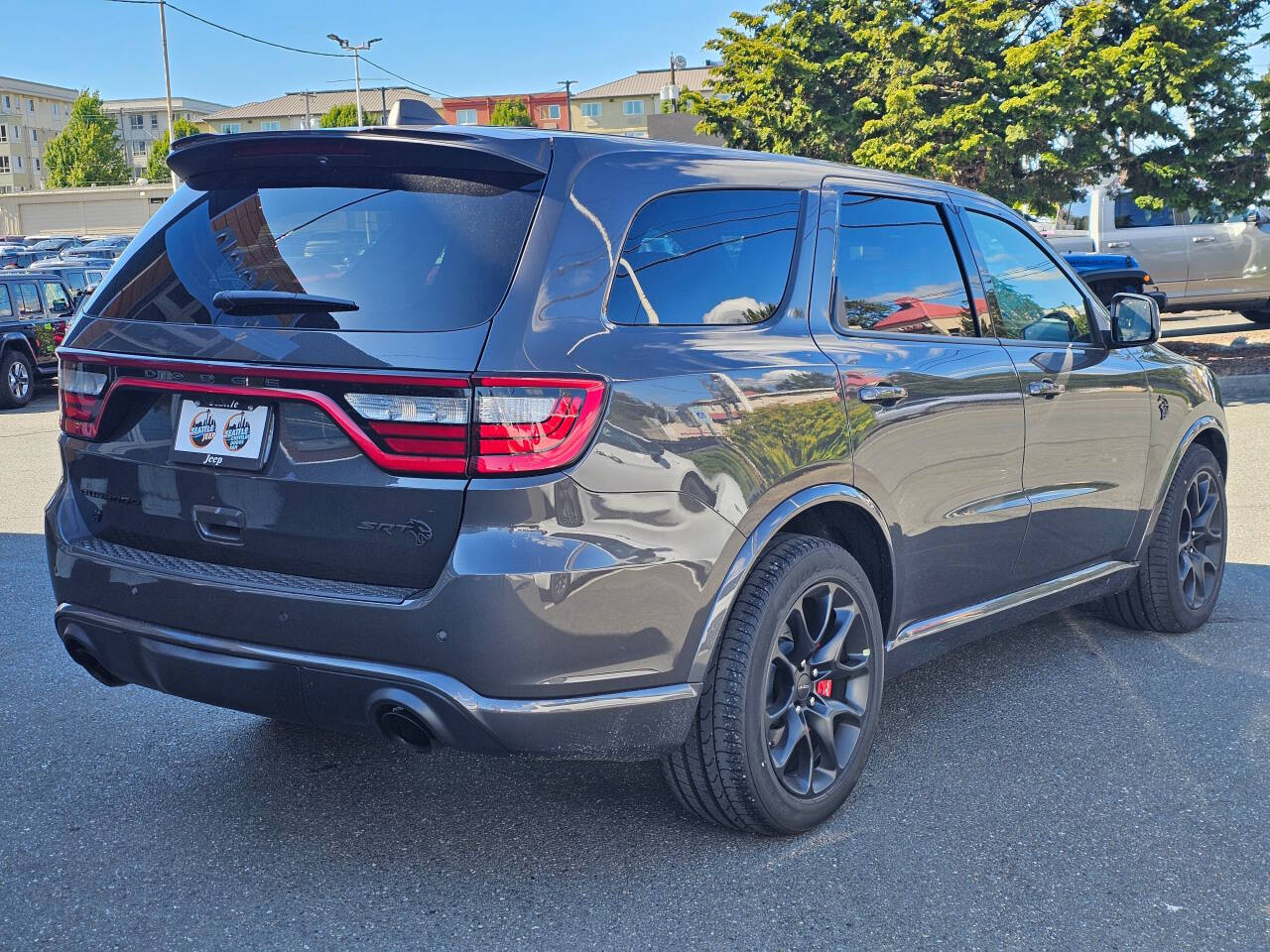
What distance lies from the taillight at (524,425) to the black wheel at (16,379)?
15.4 metres

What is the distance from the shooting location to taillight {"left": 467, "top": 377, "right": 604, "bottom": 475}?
8.95ft

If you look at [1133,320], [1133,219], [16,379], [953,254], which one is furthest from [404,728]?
[1133,219]

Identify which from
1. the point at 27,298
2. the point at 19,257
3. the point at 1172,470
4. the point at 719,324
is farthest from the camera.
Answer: the point at 19,257

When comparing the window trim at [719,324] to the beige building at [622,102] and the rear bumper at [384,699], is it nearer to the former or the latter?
the rear bumper at [384,699]

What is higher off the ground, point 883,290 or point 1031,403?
point 883,290

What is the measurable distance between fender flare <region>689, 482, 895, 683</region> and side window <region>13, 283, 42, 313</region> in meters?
16.2

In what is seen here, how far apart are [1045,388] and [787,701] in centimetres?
162

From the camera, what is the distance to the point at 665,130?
89.6 ft

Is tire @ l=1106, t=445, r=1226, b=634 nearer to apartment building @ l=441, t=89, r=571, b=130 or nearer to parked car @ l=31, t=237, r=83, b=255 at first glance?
parked car @ l=31, t=237, r=83, b=255

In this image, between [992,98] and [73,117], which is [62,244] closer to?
[73,117]

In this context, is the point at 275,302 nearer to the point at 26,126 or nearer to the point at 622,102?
the point at 622,102

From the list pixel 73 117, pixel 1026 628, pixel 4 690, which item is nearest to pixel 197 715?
pixel 4 690

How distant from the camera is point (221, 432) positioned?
299cm

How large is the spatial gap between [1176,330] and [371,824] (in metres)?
18.7
